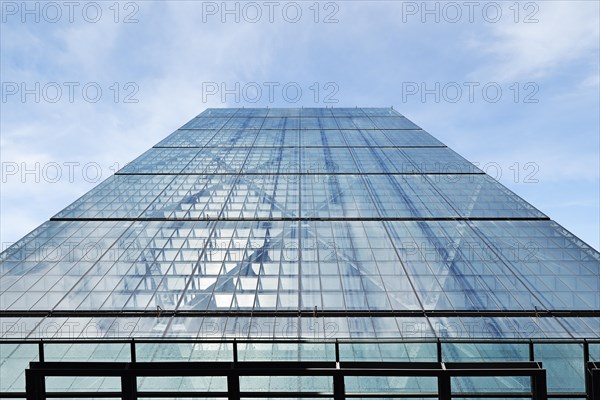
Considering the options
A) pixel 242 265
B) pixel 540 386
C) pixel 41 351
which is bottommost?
pixel 540 386

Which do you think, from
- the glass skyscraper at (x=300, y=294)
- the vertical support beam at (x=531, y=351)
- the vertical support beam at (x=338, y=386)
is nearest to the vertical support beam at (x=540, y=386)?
the glass skyscraper at (x=300, y=294)

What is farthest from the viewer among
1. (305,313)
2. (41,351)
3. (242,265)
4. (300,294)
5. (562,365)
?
(242,265)

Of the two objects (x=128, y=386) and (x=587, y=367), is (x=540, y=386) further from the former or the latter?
(x=128, y=386)

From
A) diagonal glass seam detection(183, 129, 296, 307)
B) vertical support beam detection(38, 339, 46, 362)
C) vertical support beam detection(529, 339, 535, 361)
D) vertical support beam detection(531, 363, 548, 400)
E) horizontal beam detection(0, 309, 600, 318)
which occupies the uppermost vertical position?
diagonal glass seam detection(183, 129, 296, 307)

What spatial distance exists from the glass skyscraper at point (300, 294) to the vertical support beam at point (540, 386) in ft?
0.08

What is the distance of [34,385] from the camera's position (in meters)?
8.64

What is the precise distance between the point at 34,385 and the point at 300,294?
19.8 ft

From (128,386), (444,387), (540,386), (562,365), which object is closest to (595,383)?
(562,365)

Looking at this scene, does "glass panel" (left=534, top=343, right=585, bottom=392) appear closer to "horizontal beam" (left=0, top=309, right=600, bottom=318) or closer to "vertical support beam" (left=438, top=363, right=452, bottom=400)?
"horizontal beam" (left=0, top=309, right=600, bottom=318)

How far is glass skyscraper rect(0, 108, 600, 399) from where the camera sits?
879 centimetres

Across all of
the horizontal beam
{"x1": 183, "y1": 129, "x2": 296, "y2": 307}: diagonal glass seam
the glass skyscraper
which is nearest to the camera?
the glass skyscraper

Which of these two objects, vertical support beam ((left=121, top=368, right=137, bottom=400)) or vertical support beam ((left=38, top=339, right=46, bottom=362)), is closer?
vertical support beam ((left=121, top=368, right=137, bottom=400))

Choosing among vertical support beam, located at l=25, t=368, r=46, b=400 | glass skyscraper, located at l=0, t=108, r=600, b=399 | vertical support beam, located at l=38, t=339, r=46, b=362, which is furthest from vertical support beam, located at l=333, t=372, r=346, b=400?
vertical support beam, located at l=38, t=339, r=46, b=362

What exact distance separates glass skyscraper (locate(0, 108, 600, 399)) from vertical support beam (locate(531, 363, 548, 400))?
2cm
